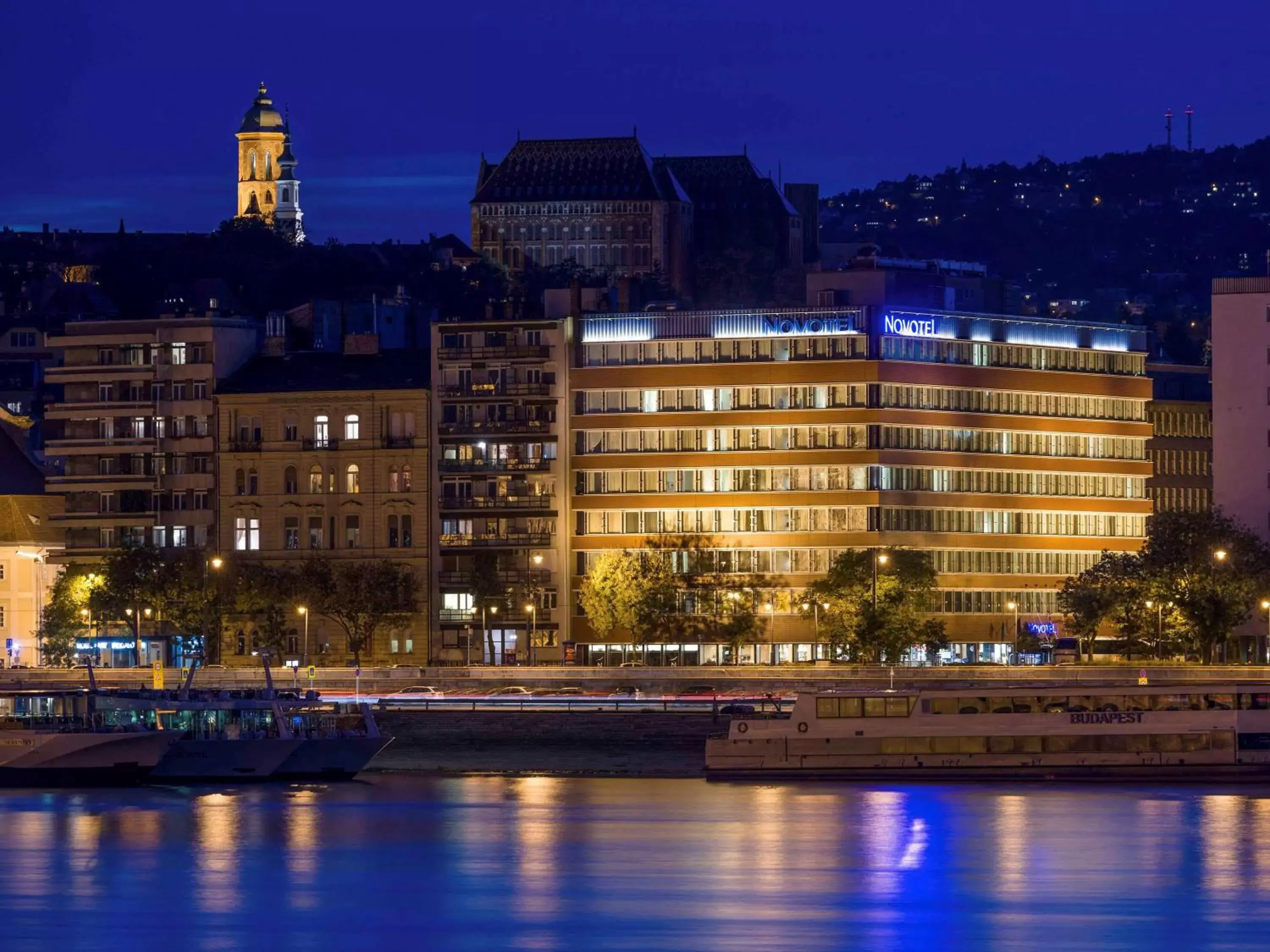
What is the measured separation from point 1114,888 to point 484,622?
90.7 m

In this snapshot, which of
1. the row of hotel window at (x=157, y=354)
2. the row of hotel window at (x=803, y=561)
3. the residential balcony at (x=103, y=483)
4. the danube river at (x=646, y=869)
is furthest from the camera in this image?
the residential balcony at (x=103, y=483)

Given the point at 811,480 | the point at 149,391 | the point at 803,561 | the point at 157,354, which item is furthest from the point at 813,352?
the point at 149,391

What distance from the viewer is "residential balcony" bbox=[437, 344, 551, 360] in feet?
600

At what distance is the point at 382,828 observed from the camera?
109875 mm

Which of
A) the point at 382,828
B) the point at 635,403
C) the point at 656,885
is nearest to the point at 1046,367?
the point at 635,403

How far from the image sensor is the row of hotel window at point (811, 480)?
18025 centimetres

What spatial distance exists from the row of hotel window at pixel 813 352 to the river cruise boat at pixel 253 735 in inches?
1966

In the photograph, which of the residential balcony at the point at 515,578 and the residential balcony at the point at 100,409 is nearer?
the residential balcony at the point at 515,578

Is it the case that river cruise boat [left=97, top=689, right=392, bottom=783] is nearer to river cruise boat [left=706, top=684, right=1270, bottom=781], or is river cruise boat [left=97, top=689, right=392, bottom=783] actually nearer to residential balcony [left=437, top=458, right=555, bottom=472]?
river cruise boat [left=706, top=684, right=1270, bottom=781]

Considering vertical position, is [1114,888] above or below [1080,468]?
below

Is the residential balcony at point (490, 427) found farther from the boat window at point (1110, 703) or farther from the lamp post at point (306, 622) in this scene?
the boat window at point (1110, 703)

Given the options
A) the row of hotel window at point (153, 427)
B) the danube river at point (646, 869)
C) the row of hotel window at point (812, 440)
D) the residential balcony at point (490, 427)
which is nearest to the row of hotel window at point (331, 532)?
the residential balcony at point (490, 427)

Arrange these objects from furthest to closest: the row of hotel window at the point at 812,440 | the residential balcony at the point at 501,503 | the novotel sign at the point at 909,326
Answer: the residential balcony at the point at 501,503 → the novotel sign at the point at 909,326 → the row of hotel window at the point at 812,440

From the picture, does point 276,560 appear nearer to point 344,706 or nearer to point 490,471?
point 490,471
